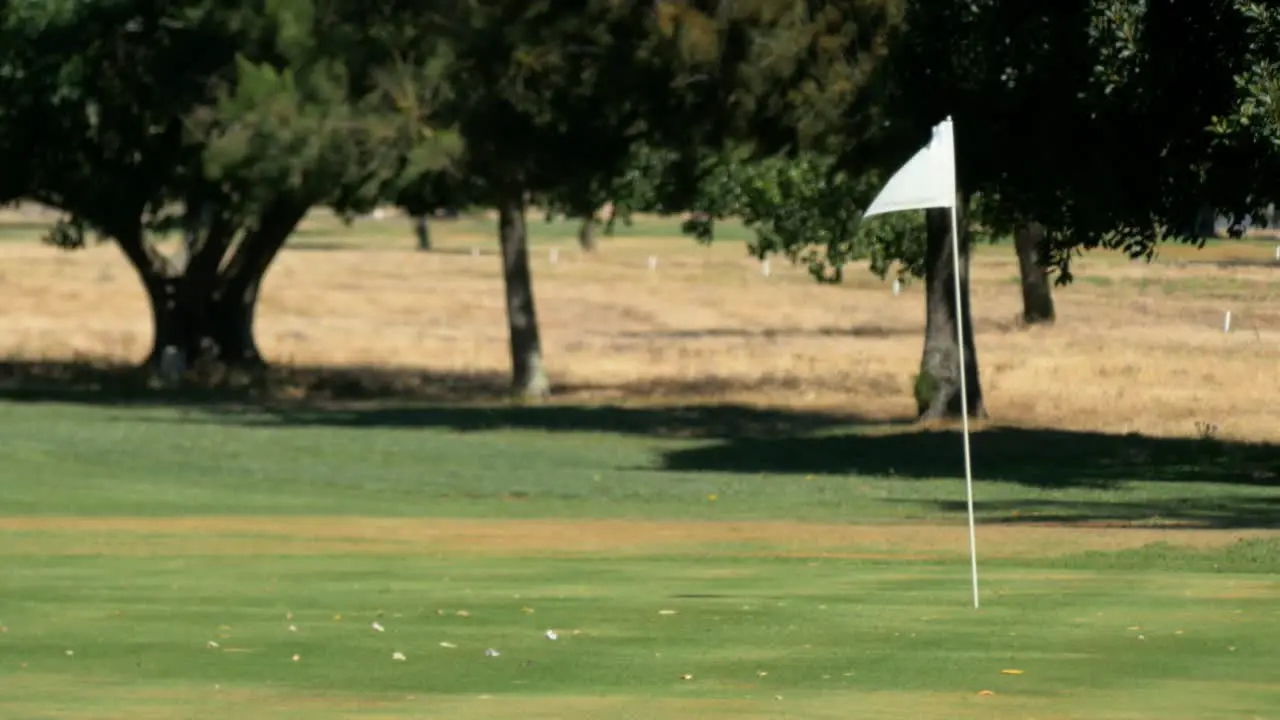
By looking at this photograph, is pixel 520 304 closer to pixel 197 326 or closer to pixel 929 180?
pixel 197 326

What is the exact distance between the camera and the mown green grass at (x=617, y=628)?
11.8 meters

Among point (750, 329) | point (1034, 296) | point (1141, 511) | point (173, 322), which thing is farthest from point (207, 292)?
point (1141, 511)

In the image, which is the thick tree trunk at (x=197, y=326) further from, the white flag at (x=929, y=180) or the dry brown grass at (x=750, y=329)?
the white flag at (x=929, y=180)

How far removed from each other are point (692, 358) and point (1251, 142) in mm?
37958

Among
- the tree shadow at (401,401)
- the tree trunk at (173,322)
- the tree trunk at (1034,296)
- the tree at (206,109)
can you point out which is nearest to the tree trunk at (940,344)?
the tree shadow at (401,401)

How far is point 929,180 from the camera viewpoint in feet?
55.7

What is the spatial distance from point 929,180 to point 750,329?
64172 mm

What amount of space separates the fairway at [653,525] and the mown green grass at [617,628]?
0.04 meters

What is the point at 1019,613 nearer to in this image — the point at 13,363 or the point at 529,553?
the point at 529,553

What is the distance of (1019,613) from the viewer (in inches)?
607

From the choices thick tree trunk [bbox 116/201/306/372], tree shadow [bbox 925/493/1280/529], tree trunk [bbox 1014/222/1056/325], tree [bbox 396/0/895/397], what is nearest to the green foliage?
tree shadow [bbox 925/493/1280/529]

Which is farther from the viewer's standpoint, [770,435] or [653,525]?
[770,435]

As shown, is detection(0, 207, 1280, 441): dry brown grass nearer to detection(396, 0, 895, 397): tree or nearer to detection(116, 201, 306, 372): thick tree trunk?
detection(116, 201, 306, 372): thick tree trunk

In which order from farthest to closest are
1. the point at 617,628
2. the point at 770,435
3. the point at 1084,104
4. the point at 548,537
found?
the point at 770,435 < the point at 1084,104 < the point at 548,537 < the point at 617,628
